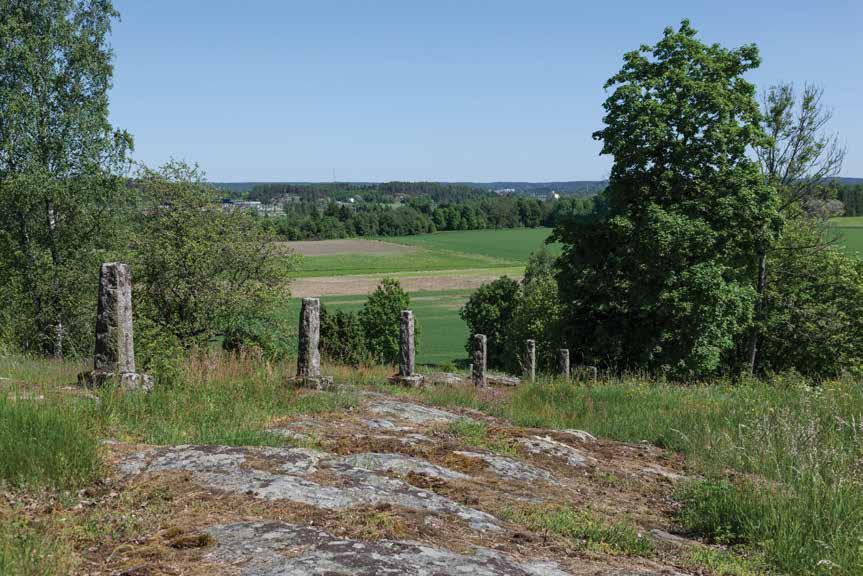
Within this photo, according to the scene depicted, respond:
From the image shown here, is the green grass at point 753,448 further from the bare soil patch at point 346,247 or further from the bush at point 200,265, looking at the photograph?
the bare soil patch at point 346,247

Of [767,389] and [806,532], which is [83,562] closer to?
[806,532]

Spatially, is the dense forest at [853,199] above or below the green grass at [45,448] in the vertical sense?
above

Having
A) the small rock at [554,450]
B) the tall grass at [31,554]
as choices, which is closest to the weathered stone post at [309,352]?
the small rock at [554,450]

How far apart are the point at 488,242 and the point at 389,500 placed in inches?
6441

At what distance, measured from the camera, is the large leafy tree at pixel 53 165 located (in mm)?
23484

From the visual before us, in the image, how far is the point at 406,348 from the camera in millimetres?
15172

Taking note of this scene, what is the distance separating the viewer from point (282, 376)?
1226cm

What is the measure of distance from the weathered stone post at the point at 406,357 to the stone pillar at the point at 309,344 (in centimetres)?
260

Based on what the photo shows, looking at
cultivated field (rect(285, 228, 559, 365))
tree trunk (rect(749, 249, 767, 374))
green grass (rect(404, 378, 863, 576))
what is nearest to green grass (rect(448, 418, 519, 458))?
A: green grass (rect(404, 378, 863, 576))

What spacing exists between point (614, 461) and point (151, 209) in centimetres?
2445

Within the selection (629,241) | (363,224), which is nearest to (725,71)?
(629,241)

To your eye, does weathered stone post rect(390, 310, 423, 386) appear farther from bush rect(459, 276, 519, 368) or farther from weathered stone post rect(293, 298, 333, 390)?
bush rect(459, 276, 519, 368)

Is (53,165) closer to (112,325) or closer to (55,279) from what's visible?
(55,279)

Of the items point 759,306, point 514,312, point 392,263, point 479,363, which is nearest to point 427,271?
point 392,263
